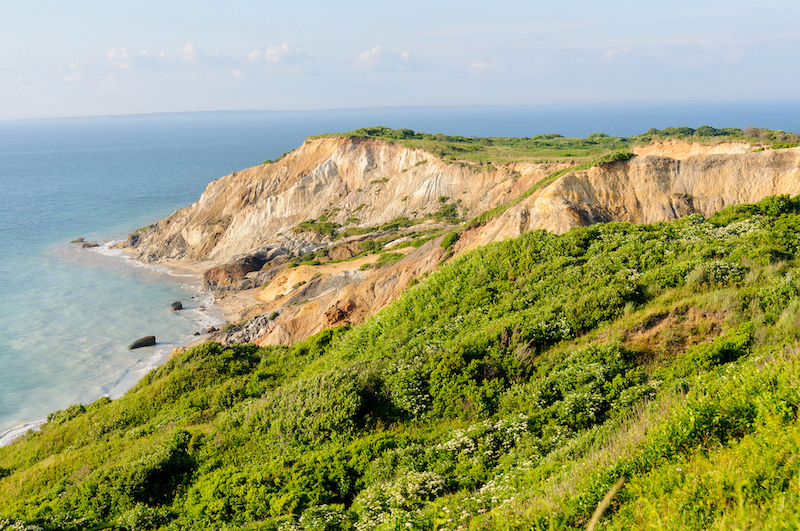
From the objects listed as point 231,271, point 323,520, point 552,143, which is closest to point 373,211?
point 231,271

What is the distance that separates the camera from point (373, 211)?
59.4 m

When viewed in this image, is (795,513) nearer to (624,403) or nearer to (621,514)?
(621,514)

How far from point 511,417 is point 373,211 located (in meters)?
51.5

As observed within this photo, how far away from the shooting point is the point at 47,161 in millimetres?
156625

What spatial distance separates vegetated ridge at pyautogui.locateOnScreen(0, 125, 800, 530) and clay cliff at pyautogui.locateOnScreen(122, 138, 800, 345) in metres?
12.1

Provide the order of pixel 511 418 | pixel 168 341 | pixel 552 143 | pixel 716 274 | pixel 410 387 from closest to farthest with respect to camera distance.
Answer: pixel 511 418 → pixel 410 387 → pixel 716 274 → pixel 168 341 → pixel 552 143

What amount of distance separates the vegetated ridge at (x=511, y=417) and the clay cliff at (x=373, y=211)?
39.7 ft

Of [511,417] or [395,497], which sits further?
[511,417]

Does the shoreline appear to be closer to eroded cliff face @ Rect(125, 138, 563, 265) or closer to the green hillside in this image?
eroded cliff face @ Rect(125, 138, 563, 265)

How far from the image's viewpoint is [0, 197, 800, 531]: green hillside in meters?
5.21

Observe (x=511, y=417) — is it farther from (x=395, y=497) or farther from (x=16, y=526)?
(x=16, y=526)

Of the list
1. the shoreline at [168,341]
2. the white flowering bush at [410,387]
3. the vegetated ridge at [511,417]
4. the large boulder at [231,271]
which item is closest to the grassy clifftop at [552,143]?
the large boulder at [231,271]

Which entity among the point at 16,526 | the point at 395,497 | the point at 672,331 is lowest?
the point at 16,526

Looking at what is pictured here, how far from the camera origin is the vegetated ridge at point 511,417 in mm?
5223
